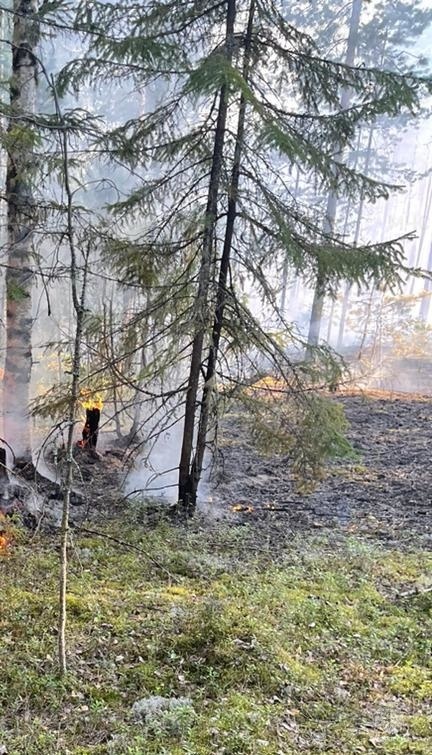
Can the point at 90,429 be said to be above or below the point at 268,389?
below

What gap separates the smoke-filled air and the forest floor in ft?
0.08

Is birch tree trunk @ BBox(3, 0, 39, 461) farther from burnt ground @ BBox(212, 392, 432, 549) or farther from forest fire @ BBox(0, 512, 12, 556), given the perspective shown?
burnt ground @ BBox(212, 392, 432, 549)

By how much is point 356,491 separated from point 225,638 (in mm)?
5150

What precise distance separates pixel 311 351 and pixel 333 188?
2287 millimetres

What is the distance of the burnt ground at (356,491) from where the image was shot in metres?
7.52

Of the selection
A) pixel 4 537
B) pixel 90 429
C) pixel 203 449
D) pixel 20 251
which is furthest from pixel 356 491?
pixel 20 251

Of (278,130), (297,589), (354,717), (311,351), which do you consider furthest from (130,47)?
(354,717)

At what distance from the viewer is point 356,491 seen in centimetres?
891

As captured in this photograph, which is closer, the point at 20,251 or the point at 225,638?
the point at 225,638

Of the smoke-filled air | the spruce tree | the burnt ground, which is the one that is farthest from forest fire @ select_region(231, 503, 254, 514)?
the spruce tree

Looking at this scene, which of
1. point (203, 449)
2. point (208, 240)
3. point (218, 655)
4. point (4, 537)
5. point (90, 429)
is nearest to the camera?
point (218, 655)

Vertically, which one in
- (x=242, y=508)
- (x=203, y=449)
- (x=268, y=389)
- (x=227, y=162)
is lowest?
(x=242, y=508)

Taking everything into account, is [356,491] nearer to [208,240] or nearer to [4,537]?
[208,240]

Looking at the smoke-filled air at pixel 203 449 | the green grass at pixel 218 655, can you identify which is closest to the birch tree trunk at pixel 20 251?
the smoke-filled air at pixel 203 449
